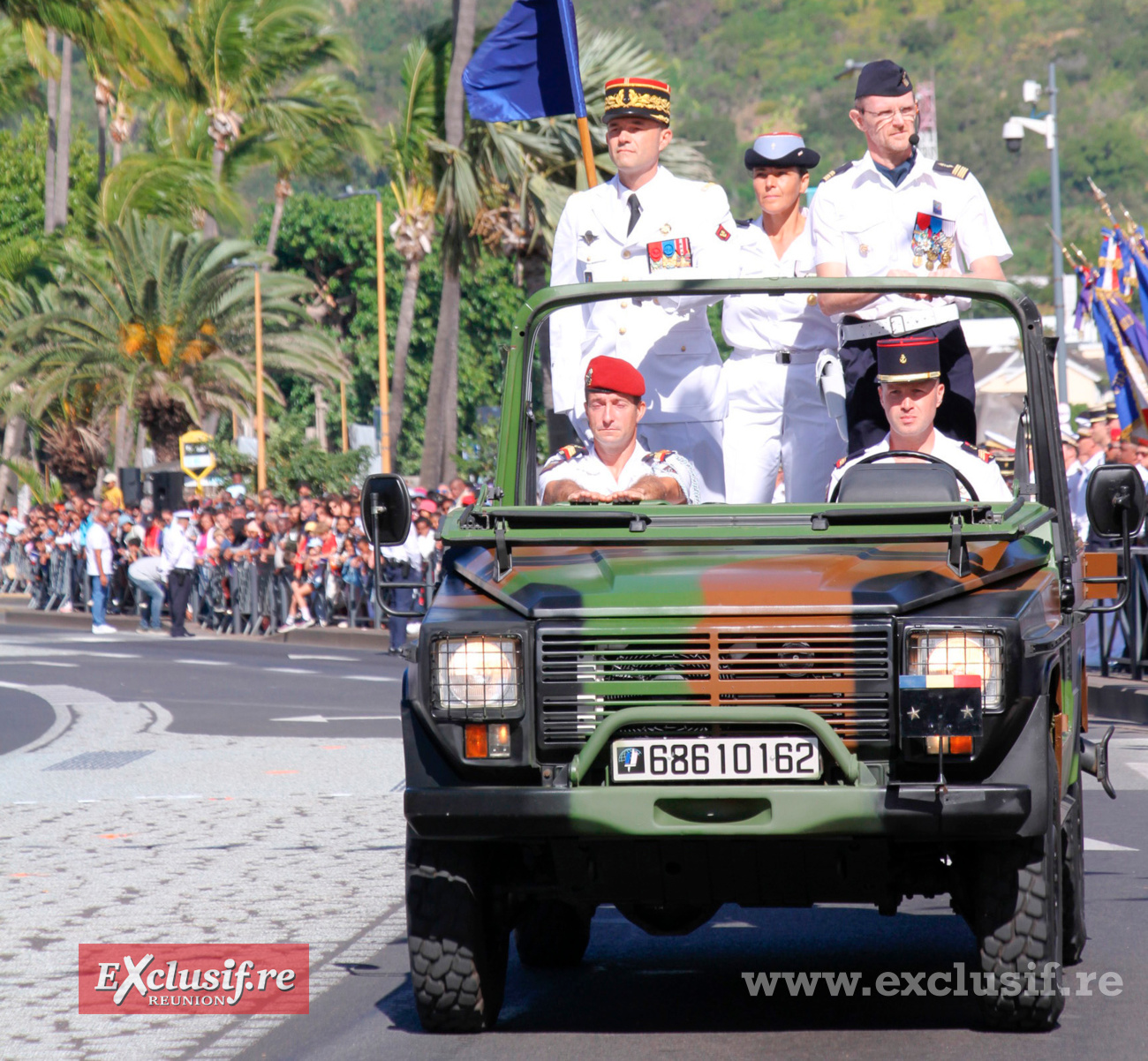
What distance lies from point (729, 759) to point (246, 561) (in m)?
25.7

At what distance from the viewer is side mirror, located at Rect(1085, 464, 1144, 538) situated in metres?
5.88

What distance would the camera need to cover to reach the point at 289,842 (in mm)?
9570

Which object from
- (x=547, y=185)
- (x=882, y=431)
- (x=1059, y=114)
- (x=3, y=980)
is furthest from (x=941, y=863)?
(x=1059, y=114)

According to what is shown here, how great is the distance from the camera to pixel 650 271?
7.46 metres

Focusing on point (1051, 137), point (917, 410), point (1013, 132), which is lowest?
point (917, 410)

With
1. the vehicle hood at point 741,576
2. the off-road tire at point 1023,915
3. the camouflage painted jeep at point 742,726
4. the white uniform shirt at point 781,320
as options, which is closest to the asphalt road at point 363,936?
the off-road tire at point 1023,915

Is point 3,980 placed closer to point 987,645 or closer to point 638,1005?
point 638,1005

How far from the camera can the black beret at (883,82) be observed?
23.4 feet

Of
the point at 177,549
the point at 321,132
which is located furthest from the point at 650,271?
the point at 321,132

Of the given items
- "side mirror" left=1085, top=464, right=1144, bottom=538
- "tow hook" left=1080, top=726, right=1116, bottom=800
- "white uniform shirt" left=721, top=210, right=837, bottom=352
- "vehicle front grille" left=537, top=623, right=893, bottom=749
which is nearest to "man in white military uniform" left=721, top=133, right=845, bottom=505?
"white uniform shirt" left=721, top=210, right=837, bottom=352

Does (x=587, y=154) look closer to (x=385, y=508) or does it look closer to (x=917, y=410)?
(x=917, y=410)

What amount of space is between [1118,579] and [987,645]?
3.98ft

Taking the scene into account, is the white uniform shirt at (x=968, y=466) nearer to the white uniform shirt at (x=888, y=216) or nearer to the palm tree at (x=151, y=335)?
the white uniform shirt at (x=888, y=216)

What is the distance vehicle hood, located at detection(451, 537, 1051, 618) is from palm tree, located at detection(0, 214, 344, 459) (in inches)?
1517
